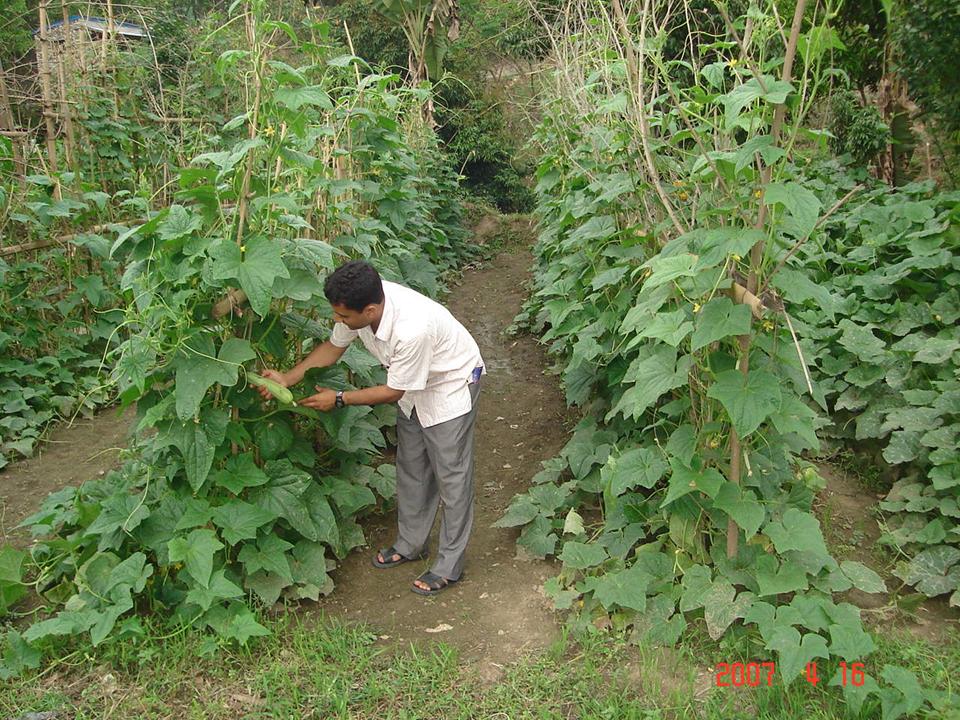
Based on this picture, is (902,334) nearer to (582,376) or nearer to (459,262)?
(582,376)

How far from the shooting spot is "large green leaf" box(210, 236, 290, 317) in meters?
2.96

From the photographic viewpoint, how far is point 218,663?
3158 mm

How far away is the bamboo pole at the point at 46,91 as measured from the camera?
5.71 m

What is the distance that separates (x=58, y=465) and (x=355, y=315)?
8.70ft

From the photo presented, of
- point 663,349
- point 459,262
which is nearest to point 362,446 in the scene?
point 663,349

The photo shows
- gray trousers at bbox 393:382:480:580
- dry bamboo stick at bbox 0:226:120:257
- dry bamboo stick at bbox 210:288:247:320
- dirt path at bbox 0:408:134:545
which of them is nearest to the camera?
dry bamboo stick at bbox 210:288:247:320

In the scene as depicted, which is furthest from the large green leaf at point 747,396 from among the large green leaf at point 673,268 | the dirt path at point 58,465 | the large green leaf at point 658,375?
the dirt path at point 58,465

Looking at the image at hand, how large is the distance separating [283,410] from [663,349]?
170 cm

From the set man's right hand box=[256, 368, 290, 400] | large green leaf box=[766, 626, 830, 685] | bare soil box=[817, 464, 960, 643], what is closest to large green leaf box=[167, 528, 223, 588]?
man's right hand box=[256, 368, 290, 400]

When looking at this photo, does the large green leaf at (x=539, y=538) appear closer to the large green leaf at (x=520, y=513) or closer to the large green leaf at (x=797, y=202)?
the large green leaf at (x=520, y=513)

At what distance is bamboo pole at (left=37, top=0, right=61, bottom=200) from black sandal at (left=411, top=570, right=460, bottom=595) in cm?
406

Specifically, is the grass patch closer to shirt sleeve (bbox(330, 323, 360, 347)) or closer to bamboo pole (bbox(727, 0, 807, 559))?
bamboo pole (bbox(727, 0, 807, 559))

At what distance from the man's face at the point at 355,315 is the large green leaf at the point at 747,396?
1.39 metres

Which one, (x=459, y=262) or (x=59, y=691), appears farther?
(x=459, y=262)
